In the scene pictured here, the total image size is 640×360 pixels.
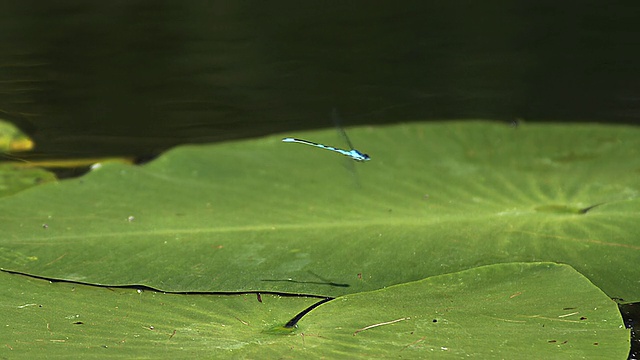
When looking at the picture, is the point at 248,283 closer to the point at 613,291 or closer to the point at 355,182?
the point at 355,182

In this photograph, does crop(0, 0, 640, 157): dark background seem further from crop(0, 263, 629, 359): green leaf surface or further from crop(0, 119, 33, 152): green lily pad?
crop(0, 263, 629, 359): green leaf surface

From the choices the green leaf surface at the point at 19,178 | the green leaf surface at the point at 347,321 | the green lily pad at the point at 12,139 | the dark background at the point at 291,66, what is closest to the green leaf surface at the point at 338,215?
the green leaf surface at the point at 347,321

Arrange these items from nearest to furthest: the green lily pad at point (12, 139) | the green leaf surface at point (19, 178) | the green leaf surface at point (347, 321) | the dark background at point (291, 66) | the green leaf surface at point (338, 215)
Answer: the green leaf surface at point (347, 321)
the green leaf surface at point (338, 215)
the green leaf surface at point (19, 178)
the green lily pad at point (12, 139)
the dark background at point (291, 66)

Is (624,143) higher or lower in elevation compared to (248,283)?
higher

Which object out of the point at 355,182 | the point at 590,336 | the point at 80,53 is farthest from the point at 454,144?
the point at 80,53

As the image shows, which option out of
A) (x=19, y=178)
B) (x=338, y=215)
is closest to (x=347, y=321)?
(x=338, y=215)

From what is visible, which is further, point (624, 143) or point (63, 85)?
point (63, 85)

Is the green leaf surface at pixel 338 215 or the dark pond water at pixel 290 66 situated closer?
the green leaf surface at pixel 338 215

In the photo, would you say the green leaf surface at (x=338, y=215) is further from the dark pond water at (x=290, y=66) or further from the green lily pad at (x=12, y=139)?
the green lily pad at (x=12, y=139)
